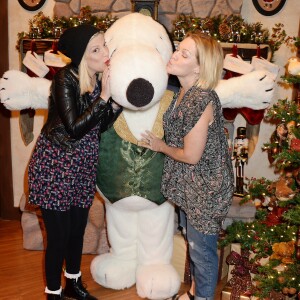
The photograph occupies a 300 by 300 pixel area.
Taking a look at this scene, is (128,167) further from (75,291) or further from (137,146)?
(75,291)

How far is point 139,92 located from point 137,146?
380mm

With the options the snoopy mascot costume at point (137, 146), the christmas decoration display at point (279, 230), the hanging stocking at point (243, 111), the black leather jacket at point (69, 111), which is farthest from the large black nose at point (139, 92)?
the hanging stocking at point (243, 111)

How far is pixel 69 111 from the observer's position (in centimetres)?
178

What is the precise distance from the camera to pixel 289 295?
2027mm

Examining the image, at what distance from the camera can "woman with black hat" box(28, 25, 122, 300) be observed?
1788 mm

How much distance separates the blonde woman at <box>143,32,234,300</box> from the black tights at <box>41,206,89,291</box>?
0.43m

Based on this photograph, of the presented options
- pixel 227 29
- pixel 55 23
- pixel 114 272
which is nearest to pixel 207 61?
pixel 227 29

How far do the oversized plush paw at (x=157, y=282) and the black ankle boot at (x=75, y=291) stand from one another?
Result: 0.25 meters

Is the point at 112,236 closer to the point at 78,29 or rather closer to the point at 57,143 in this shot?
the point at 57,143

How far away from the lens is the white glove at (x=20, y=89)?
222 centimetres

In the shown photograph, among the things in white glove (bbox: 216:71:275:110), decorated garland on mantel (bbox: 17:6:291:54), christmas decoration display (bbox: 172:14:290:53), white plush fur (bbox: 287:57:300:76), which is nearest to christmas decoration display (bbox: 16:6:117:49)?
decorated garland on mantel (bbox: 17:6:291:54)

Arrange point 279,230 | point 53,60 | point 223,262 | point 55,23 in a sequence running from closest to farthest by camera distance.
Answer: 1. point 279,230
2. point 223,262
3. point 53,60
4. point 55,23

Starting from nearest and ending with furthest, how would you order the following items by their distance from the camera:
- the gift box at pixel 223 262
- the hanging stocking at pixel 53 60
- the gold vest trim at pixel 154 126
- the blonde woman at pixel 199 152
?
the blonde woman at pixel 199 152, the gold vest trim at pixel 154 126, the gift box at pixel 223 262, the hanging stocking at pixel 53 60

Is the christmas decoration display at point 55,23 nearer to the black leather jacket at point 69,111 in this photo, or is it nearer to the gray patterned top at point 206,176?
the black leather jacket at point 69,111
